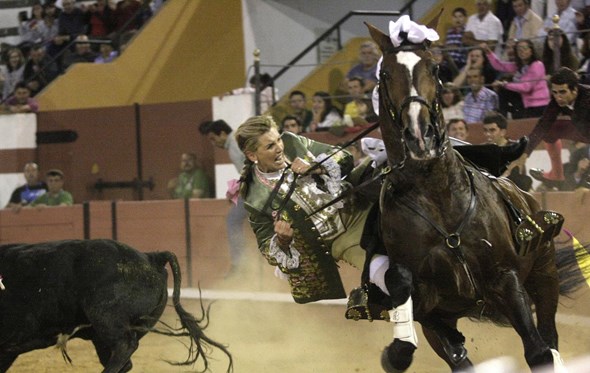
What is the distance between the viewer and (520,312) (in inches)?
174

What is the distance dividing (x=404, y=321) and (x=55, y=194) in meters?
8.88

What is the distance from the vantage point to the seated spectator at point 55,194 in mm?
12586

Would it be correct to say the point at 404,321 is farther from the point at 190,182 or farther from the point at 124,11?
the point at 124,11

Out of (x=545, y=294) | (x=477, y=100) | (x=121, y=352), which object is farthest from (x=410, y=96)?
(x=477, y=100)

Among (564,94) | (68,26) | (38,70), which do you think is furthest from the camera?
(68,26)

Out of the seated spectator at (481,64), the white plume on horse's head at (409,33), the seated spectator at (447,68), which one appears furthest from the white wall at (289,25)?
the white plume on horse's head at (409,33)

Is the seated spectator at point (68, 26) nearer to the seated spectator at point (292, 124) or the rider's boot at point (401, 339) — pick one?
the seated spectator at point (292, 124)

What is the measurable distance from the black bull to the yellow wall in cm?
798

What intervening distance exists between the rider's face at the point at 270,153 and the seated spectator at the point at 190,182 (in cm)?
649

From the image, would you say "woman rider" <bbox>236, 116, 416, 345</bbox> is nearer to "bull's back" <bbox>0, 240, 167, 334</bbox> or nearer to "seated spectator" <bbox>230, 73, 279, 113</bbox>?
"bull's back" <bbox>0, 240, 167, 334</bbox>

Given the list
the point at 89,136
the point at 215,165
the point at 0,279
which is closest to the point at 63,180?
the point at 89,136

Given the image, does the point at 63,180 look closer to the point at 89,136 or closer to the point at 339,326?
the point at 89,136

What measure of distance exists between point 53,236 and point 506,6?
5.86 meters

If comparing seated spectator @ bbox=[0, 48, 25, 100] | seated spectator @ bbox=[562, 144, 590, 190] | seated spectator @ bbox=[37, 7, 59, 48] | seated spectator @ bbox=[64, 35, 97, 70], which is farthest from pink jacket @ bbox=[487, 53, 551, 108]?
seated spectator @ bbox=[37, 7, 59, 48]
